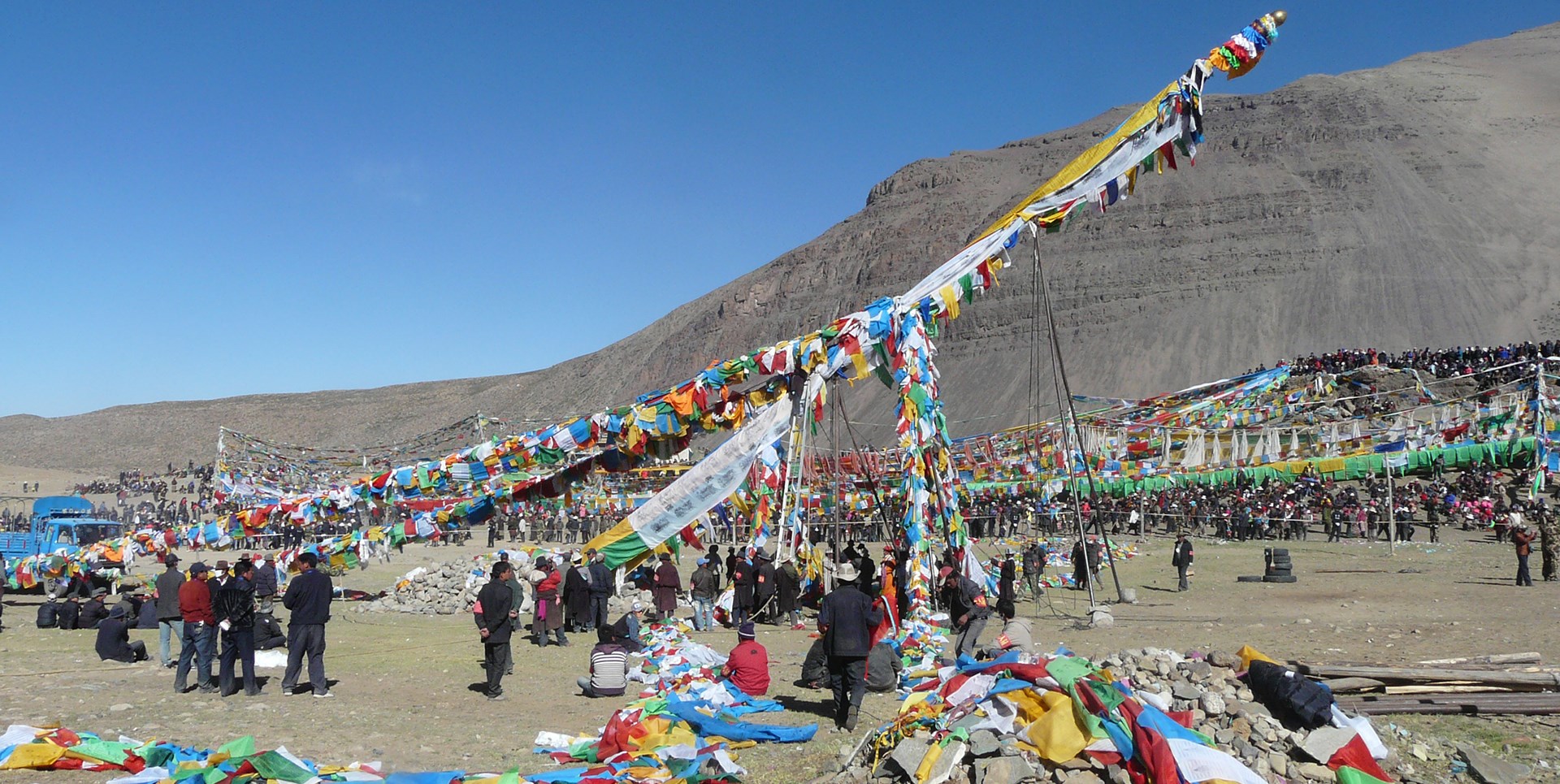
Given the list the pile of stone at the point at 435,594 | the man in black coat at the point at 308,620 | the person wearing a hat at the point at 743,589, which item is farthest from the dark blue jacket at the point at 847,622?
the pile of stone at the point at 435,594

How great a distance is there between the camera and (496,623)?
437 inches

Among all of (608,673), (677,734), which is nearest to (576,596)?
(608,673)

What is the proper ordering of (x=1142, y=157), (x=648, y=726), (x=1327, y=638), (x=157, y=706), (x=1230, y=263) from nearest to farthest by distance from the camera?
(x=648, y=726) → (x=157, y=706) → (x=1327, y=638) → (x=1142, y=157) → (x=1230, y=263)

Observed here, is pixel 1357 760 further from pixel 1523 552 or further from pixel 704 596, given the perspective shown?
pixel 1523 552

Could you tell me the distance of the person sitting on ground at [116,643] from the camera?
13.5 meters

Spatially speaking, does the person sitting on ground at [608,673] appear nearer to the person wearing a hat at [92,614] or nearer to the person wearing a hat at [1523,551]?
the person wearing a hat at [92,614]

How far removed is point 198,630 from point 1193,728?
9.20m

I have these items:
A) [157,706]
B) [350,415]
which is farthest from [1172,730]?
[350,415]

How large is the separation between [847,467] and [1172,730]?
80.8 feet

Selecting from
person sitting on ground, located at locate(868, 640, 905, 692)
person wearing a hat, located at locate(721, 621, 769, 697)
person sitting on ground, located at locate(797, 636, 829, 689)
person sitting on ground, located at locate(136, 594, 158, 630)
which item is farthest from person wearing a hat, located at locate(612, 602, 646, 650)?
person sitting on ground, located at locate(136, 594, 158, 630)

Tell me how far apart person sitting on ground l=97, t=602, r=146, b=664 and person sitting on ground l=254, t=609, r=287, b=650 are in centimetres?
165

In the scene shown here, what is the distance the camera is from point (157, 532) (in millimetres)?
18703

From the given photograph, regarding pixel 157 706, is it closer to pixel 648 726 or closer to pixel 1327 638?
pixel 648 726

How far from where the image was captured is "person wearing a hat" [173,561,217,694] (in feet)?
36.2
